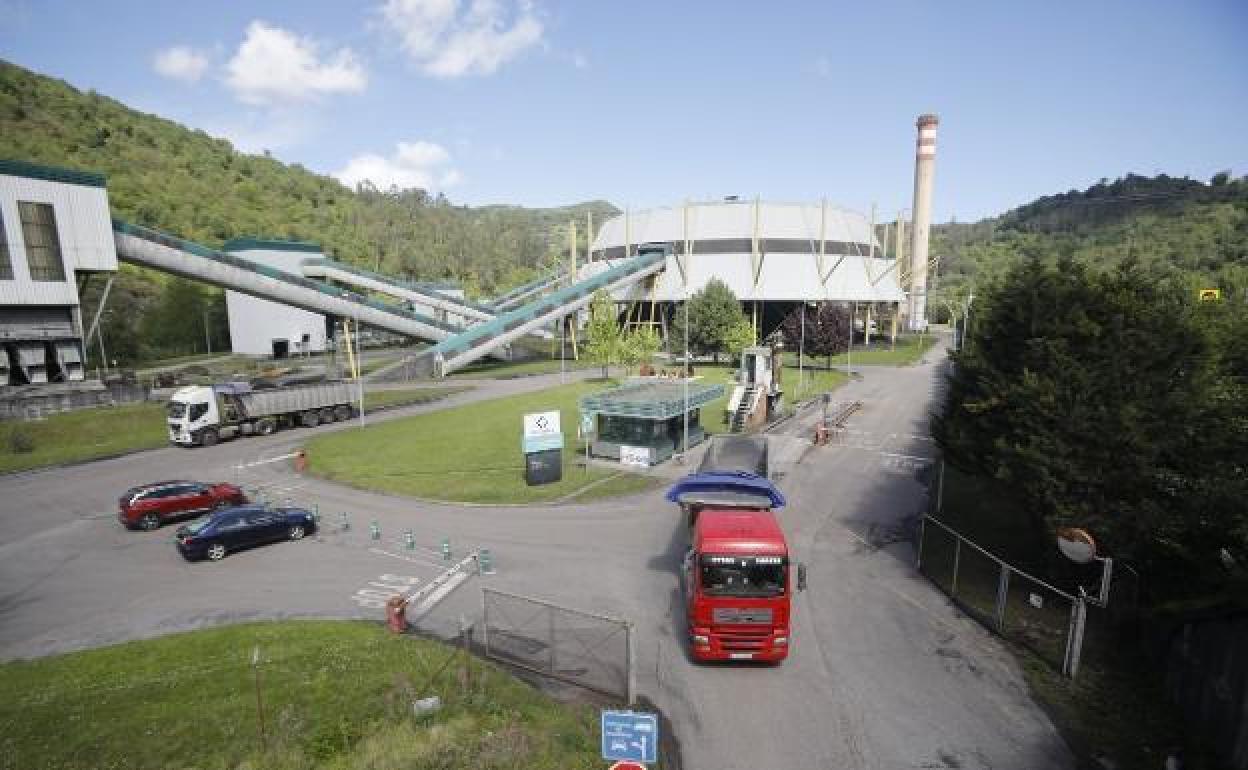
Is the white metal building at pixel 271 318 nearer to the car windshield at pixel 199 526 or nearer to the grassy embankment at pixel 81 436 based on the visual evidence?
the grassy embankment at pixel 81 436

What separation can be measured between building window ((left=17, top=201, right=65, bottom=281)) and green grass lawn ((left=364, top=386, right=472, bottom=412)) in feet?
78.9

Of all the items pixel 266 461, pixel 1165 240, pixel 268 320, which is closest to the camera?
pixel 266 461

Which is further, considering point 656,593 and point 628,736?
point 656,593

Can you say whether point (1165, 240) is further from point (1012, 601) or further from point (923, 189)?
point (1012, 601)

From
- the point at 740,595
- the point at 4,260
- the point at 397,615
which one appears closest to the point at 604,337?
the point at 397,615

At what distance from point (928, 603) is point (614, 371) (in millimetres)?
48922

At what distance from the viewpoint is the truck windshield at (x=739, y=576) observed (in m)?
12.9

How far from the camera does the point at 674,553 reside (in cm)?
1992

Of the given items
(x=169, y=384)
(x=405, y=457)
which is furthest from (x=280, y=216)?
(x=405, y=457)

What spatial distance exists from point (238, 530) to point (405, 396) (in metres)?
29.5

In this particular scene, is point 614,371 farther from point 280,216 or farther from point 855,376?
point 280,216

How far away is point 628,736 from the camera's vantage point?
7.52 meters

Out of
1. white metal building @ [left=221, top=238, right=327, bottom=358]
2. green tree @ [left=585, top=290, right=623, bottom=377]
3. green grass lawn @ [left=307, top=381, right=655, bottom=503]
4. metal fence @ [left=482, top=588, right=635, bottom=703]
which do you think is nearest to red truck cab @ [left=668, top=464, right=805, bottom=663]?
metal fence @ [left=482, top=588, right=635, bottom=703]

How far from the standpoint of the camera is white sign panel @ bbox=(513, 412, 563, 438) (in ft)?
87.1
